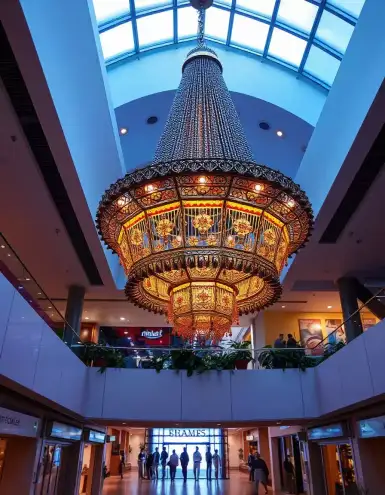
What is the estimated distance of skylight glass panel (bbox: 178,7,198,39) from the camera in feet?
37.6

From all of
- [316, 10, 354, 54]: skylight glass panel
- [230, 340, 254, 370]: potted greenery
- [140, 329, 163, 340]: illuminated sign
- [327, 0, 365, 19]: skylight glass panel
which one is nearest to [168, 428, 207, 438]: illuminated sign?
[140, 329, 163, 340]: illuminated sign

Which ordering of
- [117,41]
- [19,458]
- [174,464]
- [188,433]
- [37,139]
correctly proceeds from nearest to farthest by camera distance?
1. [37,139]
2. [19,458]
3. [117,41]
4. [174,464]
5. [188,433]

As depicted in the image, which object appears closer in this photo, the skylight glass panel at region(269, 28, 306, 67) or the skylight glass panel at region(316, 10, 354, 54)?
the skylight glass panel at region(316, 10, 354, 54)

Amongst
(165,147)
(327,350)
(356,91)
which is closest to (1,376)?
(165,147)

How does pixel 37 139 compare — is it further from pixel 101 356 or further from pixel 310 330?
pixel 310 330

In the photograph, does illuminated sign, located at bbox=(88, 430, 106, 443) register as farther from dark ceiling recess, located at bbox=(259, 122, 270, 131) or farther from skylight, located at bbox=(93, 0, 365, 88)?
skylight, located at bbox=(93, 0, 365, 88)

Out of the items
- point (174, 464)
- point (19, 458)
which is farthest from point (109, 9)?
point (174, 464)

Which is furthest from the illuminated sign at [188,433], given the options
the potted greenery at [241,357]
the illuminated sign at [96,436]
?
the potted greenery at [241,357]

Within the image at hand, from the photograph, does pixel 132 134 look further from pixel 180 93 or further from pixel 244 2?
pixel 180 93

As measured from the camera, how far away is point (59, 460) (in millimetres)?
9789

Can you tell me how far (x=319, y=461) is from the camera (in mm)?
11039

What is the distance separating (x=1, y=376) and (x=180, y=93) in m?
4.55

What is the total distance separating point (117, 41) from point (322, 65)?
5.76 meters

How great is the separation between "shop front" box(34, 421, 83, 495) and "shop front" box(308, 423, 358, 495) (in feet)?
20.3
